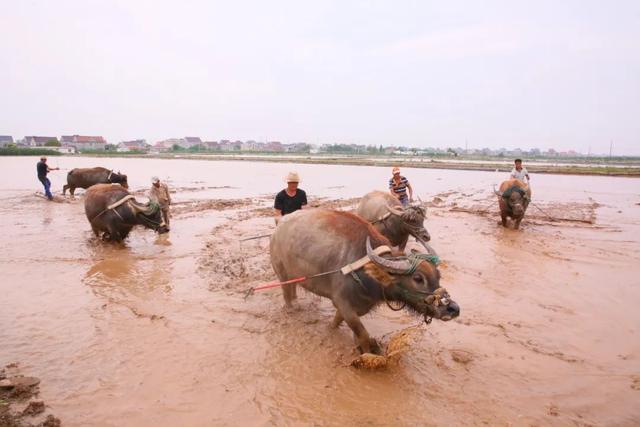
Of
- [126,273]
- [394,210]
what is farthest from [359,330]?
[126,273]

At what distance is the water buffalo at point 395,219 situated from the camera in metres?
7.22

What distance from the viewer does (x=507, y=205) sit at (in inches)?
448

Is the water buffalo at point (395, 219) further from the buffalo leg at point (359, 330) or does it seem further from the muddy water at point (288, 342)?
the buffalo leg at point (359, 330)

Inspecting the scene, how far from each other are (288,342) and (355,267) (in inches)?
53.2

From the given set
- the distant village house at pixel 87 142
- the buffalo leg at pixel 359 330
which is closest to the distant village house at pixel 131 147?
the distant village house at pixel 87 142

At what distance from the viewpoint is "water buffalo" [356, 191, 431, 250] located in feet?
23.7

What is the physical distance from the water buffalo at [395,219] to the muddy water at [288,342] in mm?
991

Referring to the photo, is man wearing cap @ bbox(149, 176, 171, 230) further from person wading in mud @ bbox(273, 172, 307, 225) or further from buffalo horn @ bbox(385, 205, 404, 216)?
buffalo horn @ bbox(385, 205, 404, 216)

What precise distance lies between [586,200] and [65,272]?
2072cm

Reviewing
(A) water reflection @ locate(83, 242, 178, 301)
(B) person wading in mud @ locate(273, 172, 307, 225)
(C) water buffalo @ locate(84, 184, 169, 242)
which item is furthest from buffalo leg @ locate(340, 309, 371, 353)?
(C) water buffalo @ locate(84, 184, 169, 242)

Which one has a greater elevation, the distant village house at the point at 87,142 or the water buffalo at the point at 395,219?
the distant village house at the point at 87,142

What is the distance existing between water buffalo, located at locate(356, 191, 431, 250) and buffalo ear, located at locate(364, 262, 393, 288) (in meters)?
2.80

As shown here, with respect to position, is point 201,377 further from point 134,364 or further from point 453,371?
point 453,371

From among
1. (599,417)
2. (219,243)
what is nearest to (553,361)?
(599,417)
